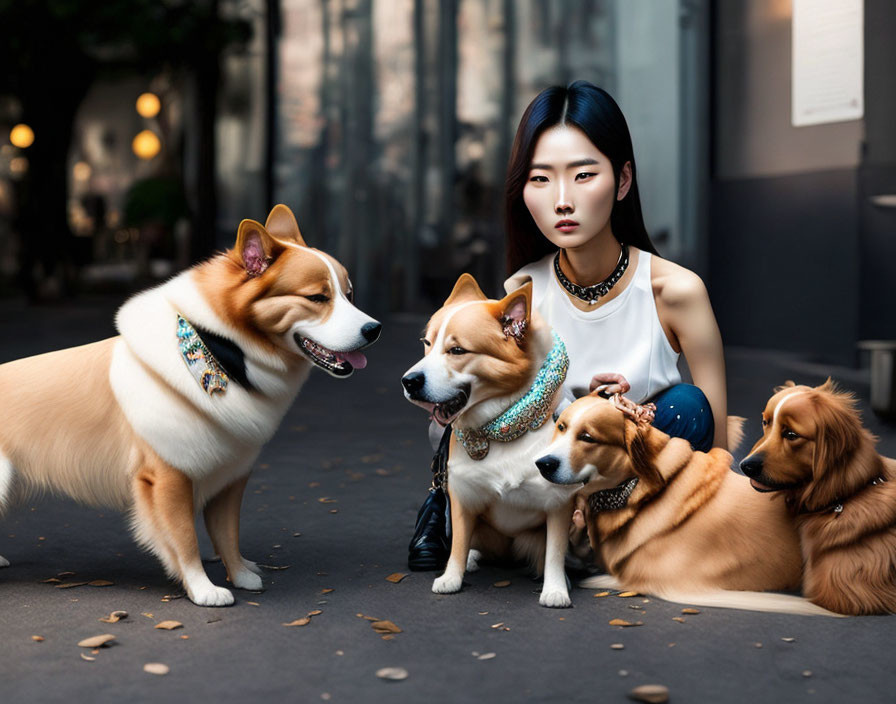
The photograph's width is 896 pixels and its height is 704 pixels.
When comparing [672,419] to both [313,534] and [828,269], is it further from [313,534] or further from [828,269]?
[828,269]

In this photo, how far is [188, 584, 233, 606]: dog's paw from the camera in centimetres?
351

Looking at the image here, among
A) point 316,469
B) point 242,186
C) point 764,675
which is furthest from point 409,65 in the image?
point 764,675

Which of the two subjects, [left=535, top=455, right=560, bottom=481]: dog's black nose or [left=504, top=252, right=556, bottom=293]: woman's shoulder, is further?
[left=504, top=252, right=556, bottom=293]: woman's shoulder

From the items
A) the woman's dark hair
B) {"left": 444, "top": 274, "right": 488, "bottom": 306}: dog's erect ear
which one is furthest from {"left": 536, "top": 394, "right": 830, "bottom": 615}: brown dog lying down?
the woman's dark hair

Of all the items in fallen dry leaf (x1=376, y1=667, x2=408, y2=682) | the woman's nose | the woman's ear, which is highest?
the woman's ear

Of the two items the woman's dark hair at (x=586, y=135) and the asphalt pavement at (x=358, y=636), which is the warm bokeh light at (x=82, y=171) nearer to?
the asphalt pavement at (x=358, y=636)

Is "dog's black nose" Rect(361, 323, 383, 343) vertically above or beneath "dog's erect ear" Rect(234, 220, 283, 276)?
beneath

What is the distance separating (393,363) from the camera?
10.7 meters

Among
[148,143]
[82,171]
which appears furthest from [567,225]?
[82,171]

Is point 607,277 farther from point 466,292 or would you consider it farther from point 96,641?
point 96,641

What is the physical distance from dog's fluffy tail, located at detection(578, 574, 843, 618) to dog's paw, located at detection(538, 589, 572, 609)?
0.31 m

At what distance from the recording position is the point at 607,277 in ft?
13.2

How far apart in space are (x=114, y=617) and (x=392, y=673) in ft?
3.37

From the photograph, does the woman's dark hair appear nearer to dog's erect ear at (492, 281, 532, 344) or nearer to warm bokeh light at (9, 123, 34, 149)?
dog's erect ear at (492, 281, 532, 344)
